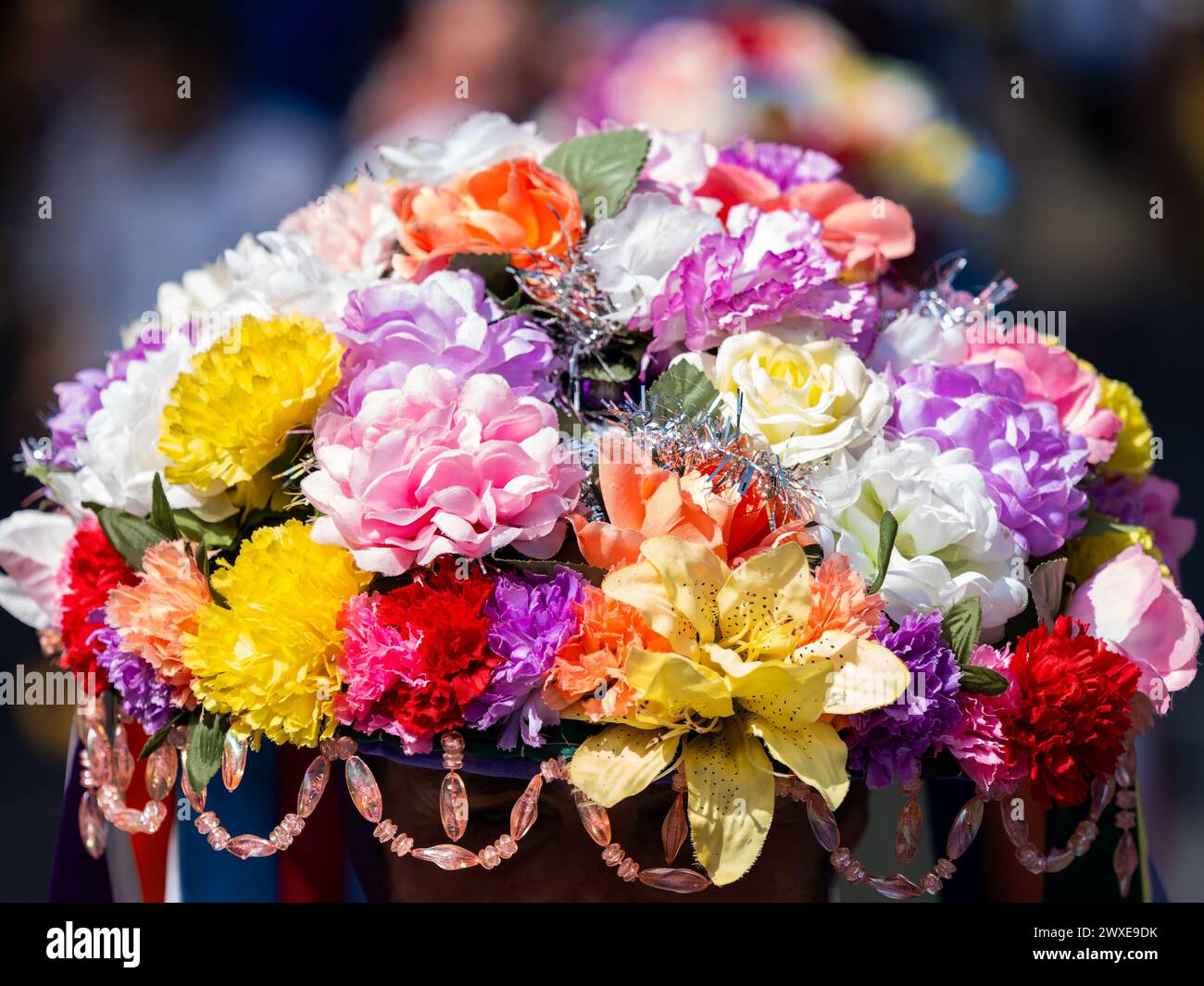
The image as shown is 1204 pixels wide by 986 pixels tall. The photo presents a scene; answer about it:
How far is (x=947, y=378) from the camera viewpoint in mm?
837

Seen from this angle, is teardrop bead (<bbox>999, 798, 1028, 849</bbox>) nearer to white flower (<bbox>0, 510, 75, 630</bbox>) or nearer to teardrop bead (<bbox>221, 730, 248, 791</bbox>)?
teardrop bead (<bbox>221, 730, 248, 791</bbox>)

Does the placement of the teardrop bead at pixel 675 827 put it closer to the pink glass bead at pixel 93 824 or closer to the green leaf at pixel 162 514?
the green leaf at pixel 162 514

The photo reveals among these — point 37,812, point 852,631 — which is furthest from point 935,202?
point 37,812

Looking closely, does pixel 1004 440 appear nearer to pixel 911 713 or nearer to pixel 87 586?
pixel 911 713

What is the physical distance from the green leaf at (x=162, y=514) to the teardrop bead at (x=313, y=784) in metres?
0.20

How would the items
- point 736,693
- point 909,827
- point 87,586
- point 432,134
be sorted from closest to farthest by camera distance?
point 736,693 → point 909,827 → point 87,586 → point 432,134

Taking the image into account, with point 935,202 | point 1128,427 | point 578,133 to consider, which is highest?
point 935,202

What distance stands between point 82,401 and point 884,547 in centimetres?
67

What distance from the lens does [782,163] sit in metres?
1.04

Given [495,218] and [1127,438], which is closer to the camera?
[495,218]

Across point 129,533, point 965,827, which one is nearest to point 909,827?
point 965,827

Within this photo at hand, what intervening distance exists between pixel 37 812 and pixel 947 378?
196 cm

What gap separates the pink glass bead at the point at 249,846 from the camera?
0.83 m
